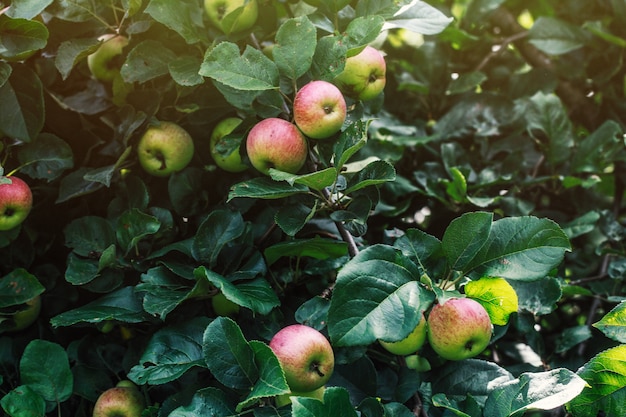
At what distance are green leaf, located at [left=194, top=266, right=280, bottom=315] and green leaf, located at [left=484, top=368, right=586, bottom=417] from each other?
14.8 inches

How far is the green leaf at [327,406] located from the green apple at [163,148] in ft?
1.91

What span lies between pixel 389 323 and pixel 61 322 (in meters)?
0.53

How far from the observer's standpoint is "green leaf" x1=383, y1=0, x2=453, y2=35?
4.07 feet

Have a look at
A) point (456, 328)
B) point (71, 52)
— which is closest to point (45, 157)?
point (71, 52)

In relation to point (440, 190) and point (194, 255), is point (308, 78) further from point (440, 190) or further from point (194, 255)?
point (440, 190)

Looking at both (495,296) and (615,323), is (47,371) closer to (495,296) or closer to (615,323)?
(495,296)

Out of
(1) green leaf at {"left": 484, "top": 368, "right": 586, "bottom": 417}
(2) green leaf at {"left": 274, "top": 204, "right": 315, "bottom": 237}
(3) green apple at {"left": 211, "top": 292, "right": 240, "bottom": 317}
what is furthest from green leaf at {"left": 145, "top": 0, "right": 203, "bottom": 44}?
(1) green leaf at {"left": 484, "top": 368, "right": 586, "bottom": 417}

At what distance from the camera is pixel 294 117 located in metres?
1.10

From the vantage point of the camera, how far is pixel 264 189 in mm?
1020

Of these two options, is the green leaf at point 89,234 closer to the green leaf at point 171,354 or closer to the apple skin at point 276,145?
the green leaf at point 171,354

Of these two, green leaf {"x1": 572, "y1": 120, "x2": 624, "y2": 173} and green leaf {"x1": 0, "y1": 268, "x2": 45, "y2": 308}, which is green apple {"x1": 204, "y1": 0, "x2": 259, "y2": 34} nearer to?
green leaf {"x1": 0, "y1": 268, "x2": 45, "y2": 308}

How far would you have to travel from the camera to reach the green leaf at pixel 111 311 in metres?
1.04

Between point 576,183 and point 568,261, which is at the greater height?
point 576,183

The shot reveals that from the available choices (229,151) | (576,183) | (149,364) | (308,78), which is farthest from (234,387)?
(576,183)
